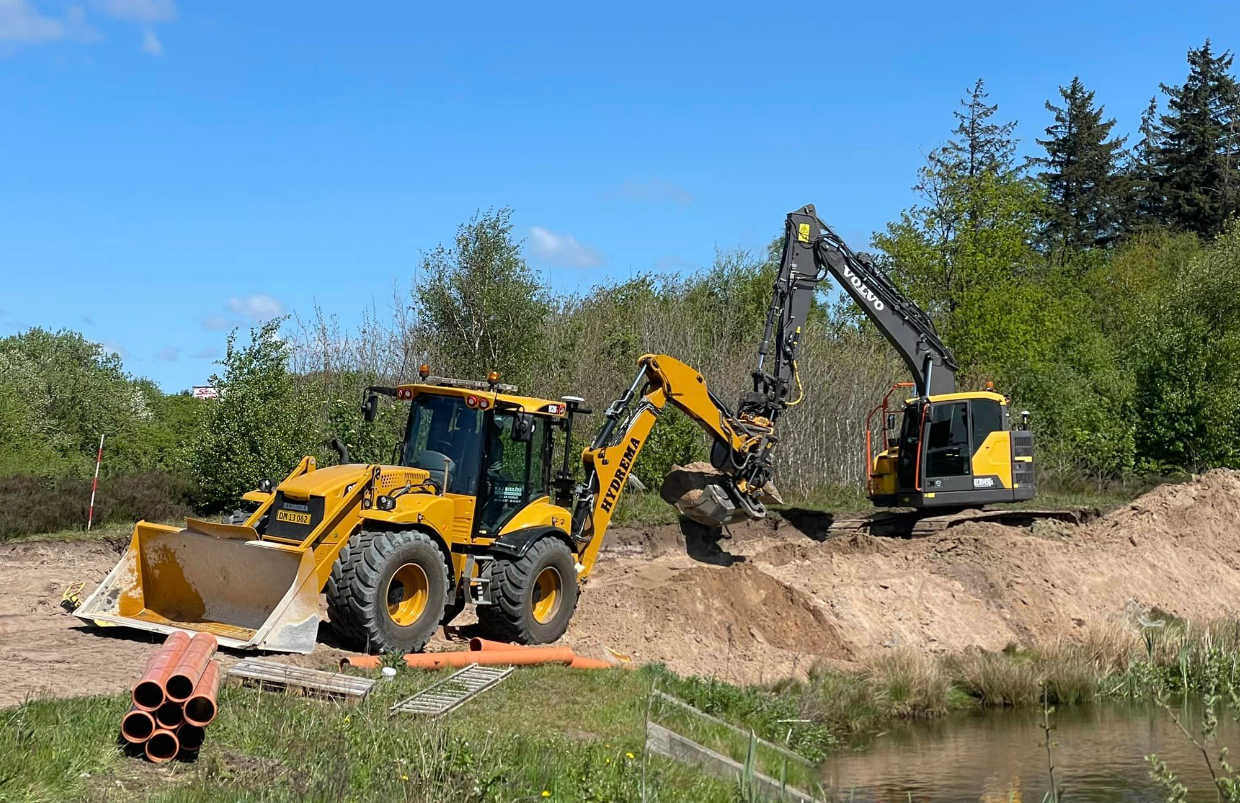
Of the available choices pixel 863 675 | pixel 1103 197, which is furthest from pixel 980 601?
pixel 1103 197

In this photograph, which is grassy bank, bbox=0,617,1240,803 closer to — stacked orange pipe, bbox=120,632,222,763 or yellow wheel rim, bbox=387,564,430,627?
stacked orange pipe, bbox=120,632,222,763

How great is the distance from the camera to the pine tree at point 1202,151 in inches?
2398

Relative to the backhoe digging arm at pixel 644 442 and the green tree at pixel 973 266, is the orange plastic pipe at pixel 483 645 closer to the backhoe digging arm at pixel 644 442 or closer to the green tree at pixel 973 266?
the backhoe digging arm at pixel 644 442

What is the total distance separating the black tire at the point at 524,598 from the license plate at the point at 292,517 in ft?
6.86

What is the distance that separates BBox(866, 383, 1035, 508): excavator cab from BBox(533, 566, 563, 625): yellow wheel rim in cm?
931

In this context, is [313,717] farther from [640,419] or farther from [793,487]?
[793,487]

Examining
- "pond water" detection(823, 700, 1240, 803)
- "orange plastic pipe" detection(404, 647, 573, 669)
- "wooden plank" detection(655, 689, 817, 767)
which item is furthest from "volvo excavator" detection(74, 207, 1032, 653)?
"pond water" detection(823, 700, 1240, 803)

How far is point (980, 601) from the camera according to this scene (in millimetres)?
19047

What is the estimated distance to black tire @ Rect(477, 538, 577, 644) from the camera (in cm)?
1283

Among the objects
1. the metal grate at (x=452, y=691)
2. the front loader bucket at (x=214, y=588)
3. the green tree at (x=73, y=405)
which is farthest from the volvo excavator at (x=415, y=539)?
the green tree at (x=73, y=405)

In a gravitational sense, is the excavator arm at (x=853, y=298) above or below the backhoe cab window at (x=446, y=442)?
above

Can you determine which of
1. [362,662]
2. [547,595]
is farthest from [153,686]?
[547,595]

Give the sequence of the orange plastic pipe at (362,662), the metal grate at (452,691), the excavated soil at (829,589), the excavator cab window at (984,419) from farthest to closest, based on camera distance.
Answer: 1. the excavator cab window at (984,419)
2. the excavated soil at (829,589)
3. the orange plastic pipe at (362,662)
4. the metal grate at (452,691)

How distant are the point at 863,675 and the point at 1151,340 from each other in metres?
22.4
